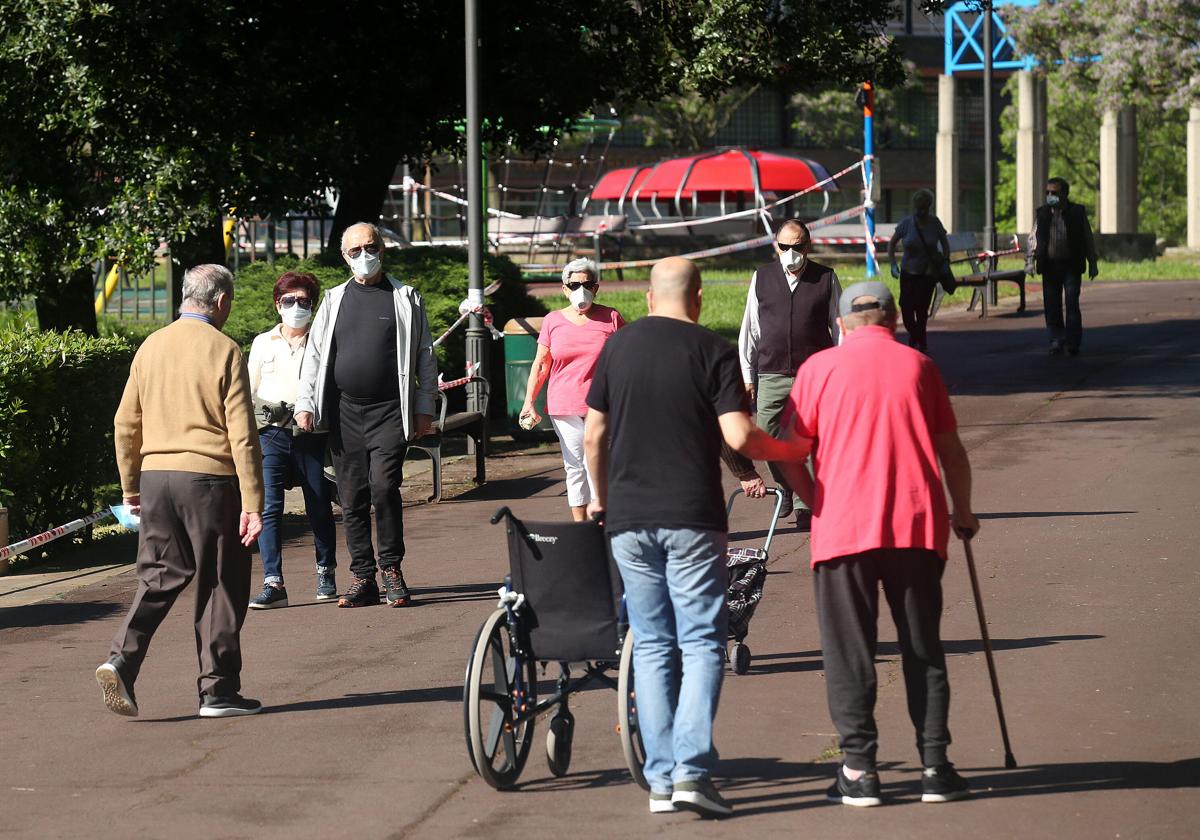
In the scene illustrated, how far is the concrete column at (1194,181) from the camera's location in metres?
49.3

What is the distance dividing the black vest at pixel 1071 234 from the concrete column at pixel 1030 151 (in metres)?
34.7

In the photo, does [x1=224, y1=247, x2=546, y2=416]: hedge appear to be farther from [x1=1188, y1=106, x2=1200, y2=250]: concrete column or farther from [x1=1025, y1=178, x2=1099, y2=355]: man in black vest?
[x1=1188, y1=106, x2=1200, y2=250]: concrete column

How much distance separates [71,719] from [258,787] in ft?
4.67

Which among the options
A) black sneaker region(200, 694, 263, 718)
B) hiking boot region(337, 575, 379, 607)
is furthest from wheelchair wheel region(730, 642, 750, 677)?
hiking boot region(337, 575, 379, 607)

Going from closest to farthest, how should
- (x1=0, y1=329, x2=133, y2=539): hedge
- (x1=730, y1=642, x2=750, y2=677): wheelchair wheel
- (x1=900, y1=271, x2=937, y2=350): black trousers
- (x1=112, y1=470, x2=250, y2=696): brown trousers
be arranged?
(x1=112, y1=470, x2=250, y2=696): brown trousers, (x1=730, y1=642, x2=750, y2=677): wheelchair wheel, (x1=0, y1=329, x2=133, y2=539): hedge, (x1=900, y1=271, x2=937, y2=350): black trousers

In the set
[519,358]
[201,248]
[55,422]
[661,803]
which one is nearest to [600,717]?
[661,803]

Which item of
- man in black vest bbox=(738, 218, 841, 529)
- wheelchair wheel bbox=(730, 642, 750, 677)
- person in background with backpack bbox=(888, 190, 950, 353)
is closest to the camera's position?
wheelchair wheel bbox=(730, 642, 750, 677)

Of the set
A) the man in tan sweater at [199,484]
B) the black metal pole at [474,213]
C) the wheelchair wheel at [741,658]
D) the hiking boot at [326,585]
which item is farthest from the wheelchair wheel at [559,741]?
the black metal pole at [474,213]

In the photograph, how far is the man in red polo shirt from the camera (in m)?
5.75

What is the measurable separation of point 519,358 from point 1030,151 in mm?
41329

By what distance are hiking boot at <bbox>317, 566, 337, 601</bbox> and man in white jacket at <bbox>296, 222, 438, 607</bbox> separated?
17.3 inches

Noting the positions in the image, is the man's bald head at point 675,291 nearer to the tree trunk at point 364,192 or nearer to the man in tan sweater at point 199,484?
the man in tan sweater at point 199,484

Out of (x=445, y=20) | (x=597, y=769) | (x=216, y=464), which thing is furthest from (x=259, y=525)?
(x=445, y=20)

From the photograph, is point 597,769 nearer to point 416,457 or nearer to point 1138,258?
point 416,457
